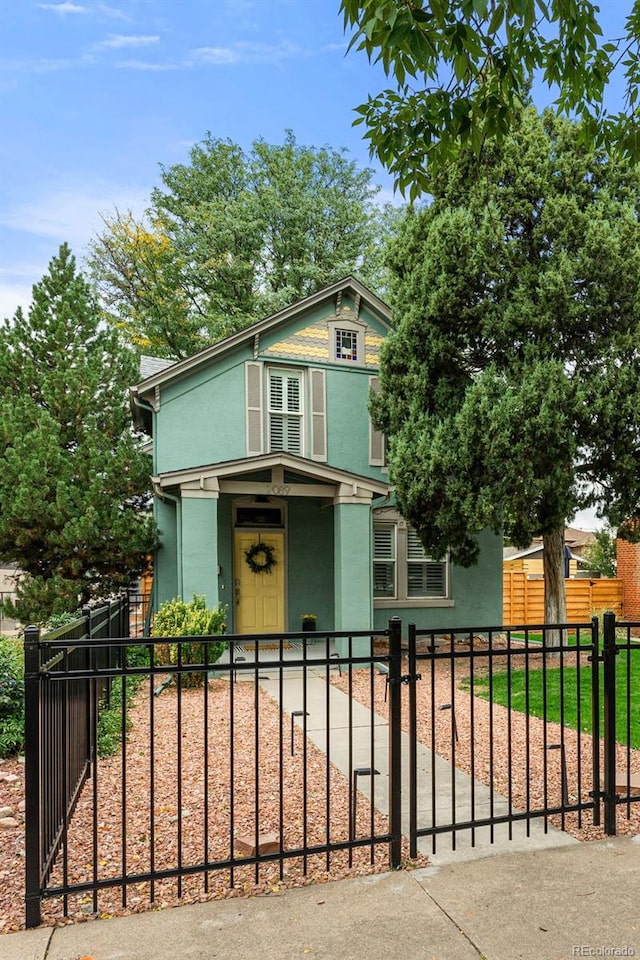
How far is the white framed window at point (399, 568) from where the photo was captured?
43.1 ft

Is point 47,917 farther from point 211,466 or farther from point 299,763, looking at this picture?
point 211,466

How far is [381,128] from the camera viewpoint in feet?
13.3

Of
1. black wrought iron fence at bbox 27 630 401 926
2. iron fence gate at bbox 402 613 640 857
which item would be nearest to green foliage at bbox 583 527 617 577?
iron fence gate at bbox 402 613 640 857

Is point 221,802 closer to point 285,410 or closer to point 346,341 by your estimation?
point 285,410

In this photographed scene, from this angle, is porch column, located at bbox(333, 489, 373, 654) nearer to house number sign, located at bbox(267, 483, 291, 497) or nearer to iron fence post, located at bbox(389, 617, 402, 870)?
house number sign, located at bbox(267, 483, 291, 497)

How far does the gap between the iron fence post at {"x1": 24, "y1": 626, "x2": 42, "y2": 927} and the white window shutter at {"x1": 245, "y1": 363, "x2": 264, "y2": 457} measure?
9040mm

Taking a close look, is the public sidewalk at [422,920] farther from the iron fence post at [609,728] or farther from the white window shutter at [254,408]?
the white window shutter at [254,408]

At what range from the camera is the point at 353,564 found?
35.9 ft

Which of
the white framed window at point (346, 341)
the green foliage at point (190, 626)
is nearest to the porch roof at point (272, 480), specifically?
the green foliage at point (190, 626)

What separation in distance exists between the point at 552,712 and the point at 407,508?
414 centimetres

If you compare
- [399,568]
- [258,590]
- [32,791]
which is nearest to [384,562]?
[399,568]

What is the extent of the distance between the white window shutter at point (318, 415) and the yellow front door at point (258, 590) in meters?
1.81

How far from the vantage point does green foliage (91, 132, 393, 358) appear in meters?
21.6

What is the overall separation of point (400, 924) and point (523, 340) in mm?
9096
